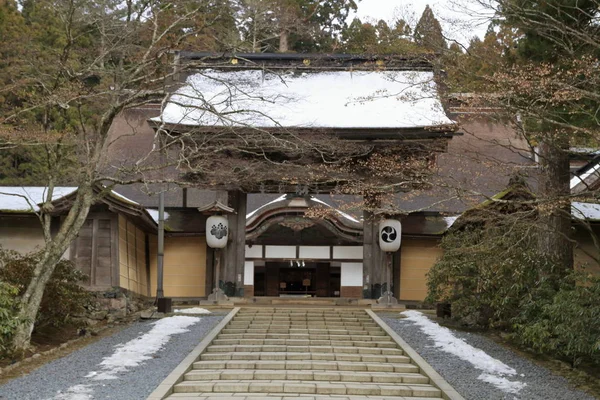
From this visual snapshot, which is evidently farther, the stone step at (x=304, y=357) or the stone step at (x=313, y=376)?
the stone step at (x=304, y=357)

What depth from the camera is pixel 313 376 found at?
35.7 ft

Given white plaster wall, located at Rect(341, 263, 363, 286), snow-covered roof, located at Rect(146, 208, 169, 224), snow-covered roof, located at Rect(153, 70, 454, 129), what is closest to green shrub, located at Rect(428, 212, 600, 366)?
snow-covered roof, located at Rect(153, 70, 454, 129)

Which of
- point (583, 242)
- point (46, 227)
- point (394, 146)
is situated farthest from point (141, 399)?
point (583, 242)

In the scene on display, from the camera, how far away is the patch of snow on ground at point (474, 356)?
10438 millimetres

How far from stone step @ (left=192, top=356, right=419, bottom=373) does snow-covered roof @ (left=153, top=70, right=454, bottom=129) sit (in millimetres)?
5800

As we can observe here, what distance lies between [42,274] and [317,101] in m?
10.1

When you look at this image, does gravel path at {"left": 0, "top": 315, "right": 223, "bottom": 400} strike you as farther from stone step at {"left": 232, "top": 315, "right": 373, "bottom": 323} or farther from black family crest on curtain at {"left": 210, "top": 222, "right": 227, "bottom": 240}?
black family crest on curtain at {"left": 210, "top": 222, "right": 227, "bottom": 240}

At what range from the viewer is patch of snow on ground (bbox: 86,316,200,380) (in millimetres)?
11069

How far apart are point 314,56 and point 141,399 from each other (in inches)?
579

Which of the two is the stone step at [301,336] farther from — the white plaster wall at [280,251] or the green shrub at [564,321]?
the white plaster wall at [280,251]

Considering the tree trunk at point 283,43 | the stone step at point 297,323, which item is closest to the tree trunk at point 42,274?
the stone step at point 297,323

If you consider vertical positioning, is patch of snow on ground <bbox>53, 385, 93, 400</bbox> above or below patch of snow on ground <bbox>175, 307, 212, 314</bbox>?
below

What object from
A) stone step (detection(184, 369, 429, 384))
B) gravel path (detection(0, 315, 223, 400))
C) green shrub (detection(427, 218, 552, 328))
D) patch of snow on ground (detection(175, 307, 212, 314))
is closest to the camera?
gravel path (detection(0, 315, 223, 400))

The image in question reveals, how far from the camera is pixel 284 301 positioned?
20.7m
